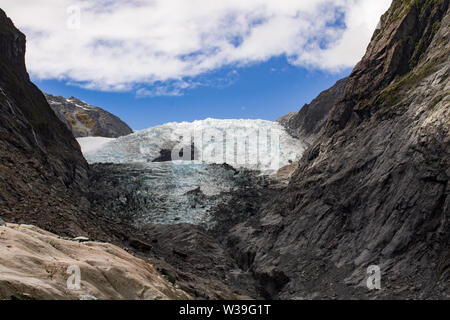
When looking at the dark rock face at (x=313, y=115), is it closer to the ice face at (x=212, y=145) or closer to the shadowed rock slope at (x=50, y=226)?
the ice face at (x=212, y=145)

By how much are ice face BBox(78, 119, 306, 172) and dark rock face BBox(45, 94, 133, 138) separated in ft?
109

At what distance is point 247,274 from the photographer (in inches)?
1395

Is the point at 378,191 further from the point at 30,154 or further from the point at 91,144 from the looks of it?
the point at 91,144

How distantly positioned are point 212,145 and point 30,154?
44818 millimetres

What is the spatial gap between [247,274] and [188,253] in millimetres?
5610

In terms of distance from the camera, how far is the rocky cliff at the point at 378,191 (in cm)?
2570

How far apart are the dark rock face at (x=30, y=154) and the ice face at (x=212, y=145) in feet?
57.2

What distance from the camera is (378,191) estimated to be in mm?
31094

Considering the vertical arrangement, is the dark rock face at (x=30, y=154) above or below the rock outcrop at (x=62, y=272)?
above

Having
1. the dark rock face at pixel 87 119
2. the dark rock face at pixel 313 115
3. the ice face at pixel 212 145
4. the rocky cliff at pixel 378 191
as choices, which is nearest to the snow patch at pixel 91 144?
the ice face at pixel 212 145

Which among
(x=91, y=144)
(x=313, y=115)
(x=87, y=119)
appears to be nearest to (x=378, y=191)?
(x=91, y=144)

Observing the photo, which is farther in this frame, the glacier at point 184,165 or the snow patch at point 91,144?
the snow patch at point 91,144
